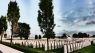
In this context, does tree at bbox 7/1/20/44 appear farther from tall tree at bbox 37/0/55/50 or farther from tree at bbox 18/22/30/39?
tree at bbox 18/22/30/39

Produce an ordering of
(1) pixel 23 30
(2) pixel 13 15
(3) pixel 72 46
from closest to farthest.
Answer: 1. (3) pixel 72 46
2. (2) pixel 13 15
3. (1) pixel 23 30

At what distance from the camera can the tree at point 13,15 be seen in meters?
35.0

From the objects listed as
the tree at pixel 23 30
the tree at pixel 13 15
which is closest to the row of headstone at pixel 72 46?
the tree at pixel 13 15

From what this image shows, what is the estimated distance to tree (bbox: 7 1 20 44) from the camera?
34969 mm

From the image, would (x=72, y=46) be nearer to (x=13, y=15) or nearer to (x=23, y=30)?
(x=13, y=15)

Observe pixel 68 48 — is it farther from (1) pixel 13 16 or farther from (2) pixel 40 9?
(1) pixel 13 16

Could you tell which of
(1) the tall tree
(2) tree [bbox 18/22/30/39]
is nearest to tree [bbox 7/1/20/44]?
(1) the tall tree

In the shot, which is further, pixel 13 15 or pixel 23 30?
pixel 23 30

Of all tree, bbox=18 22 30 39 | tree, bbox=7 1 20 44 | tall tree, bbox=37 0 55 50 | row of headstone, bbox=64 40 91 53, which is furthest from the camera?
tree, bbox=18 22 30 39

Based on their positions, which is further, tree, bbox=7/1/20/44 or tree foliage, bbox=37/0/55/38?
tree, bbox=7/1/20/44

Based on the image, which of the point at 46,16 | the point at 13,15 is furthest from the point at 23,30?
the point at 46,16

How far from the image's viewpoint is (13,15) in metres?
35.2

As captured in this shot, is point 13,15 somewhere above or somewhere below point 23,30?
above

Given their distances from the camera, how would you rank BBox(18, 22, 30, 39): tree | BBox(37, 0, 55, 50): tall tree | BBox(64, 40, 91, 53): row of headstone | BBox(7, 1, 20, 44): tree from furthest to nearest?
BBox(18, 22, 30, 39): tree
BBox(7, 1, 20, 44): tree
BBox(37, 0, 55, 50): tall tree
BBox(64, 40, 91, 53): row of headstone
